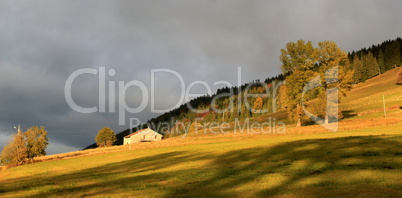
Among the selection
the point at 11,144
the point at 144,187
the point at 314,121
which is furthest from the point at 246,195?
the point at 11,144

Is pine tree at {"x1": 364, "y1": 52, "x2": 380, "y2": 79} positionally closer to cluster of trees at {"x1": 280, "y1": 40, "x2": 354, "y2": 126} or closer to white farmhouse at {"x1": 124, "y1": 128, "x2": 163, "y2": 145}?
cluster of trees at {"x1": 280, "y1": 40, "x2": 354, "y2": 126}

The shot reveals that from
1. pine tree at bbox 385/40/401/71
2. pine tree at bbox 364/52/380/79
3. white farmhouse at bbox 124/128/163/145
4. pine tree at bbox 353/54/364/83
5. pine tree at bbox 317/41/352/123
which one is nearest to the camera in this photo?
pine tree at bbox 317/41/352/123

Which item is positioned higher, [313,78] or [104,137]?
[313,78]

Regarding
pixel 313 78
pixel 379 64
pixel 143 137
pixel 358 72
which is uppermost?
pixel 379 64

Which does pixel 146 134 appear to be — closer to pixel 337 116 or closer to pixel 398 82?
pixel 337 116

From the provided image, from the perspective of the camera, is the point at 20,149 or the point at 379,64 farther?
the point at 379,64

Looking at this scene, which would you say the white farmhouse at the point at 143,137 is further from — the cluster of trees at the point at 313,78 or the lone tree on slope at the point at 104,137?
the cluster of trees at the point at 313,78

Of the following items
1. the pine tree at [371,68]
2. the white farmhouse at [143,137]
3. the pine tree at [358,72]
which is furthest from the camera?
the pine tree at [358,72]

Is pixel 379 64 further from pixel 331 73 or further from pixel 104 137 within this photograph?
pixel 104 137

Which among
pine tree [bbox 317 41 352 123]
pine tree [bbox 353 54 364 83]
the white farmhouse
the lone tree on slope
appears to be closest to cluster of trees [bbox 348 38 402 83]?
pine tree [bbox 353 54 364 83]

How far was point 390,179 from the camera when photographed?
13.2 metres

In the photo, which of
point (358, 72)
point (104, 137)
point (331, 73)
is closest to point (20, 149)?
point (331, 73)

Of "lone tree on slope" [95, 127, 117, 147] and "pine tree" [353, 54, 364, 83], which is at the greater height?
"pine tree" [353, 54, 364, 83]

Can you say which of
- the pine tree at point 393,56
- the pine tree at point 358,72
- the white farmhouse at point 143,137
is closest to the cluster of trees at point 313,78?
the white farmhouse at point 143,137
